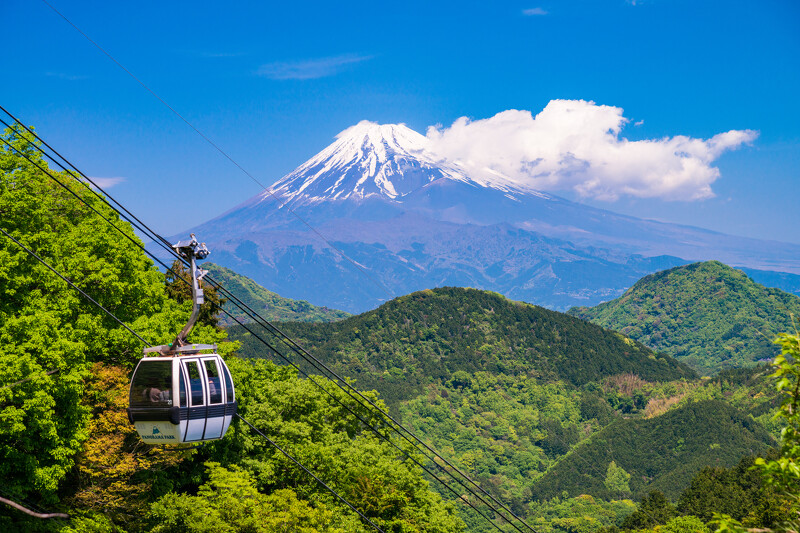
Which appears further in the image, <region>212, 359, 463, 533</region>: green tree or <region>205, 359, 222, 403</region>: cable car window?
<region>212, 359, 463, 533</region>: green tree

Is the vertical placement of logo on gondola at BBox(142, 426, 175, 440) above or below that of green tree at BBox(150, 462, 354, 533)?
above

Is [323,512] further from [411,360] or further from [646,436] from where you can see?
[411,360]

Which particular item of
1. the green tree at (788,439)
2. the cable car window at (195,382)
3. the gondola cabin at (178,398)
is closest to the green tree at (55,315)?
the gondola cabin at (178,398)

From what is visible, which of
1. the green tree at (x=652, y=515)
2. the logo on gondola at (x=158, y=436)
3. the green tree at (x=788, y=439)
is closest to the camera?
the green tree at (x=788, y=439)

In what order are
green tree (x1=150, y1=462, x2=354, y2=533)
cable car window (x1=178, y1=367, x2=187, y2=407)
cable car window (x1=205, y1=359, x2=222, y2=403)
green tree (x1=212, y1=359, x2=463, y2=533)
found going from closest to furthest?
cable car window (x1=178, y1=367, x2=187, y2=407)
cable car window (x1=205, y1=359, x2=222, y2=403)
green tree (x1=150, y1=462, x2=354, y2=533)
green tree (x1=212, y1=359, x2=463, y2=533)

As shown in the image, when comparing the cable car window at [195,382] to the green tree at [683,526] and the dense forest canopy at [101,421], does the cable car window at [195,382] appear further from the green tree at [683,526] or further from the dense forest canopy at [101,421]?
the green tree at [683,526]

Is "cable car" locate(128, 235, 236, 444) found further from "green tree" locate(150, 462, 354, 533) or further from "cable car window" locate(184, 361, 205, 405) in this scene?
"green tree" locate(150, 462, 354, 533)

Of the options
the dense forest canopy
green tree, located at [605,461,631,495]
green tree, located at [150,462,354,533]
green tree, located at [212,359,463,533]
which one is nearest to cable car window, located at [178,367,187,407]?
the dense forest canopy

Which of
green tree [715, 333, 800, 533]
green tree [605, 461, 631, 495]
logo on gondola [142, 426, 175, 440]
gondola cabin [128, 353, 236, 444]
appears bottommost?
green tree [605, 461, 631, 495]
